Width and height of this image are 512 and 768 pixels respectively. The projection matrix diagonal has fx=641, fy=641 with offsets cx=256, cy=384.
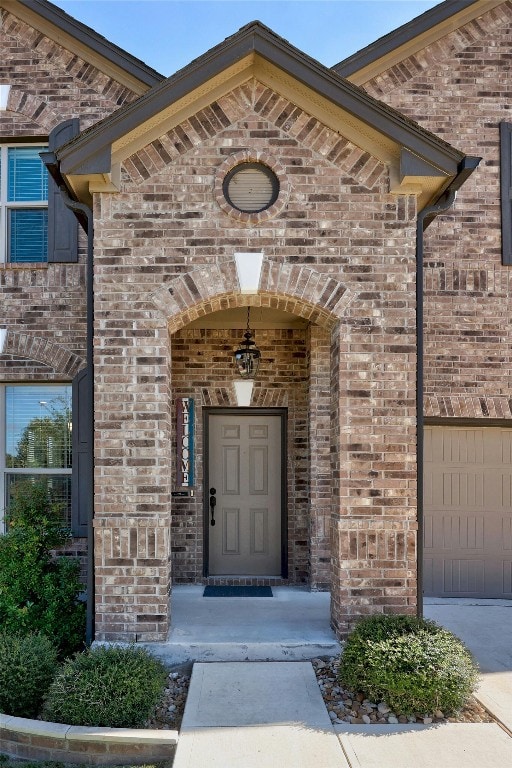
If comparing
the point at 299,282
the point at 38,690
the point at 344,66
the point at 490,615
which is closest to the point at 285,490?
the point at 490,615

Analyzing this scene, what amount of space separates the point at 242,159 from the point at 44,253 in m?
3.21

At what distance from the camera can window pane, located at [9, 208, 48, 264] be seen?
25.3 feet

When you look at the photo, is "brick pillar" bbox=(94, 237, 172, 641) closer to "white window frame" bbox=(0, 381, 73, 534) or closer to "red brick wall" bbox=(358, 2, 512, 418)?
"white window frame" bbox=(0, 381, 73, 534)

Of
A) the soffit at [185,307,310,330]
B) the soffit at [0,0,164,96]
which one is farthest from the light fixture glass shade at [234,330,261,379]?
the soffit at [0,0,164,96]

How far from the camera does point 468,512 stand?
8.08 metres

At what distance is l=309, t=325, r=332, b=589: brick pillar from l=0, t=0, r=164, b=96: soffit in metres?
3.54

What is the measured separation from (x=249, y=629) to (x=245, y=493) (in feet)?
8.09

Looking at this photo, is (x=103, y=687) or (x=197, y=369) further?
(x=197, y=369)

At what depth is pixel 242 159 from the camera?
566cm

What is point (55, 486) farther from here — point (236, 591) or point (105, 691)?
point (105, 691)

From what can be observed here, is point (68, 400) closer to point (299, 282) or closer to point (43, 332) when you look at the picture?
point (43, 332)

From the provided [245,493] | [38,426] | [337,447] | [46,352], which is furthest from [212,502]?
[337,447]

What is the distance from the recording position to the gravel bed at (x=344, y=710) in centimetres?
459

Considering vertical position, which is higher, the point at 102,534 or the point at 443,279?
the point at 443,279
